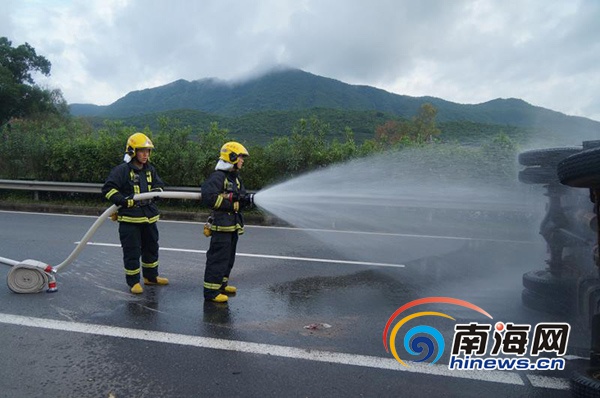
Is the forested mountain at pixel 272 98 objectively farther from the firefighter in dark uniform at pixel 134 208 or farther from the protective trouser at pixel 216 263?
the protective trouser at pixel 216 263

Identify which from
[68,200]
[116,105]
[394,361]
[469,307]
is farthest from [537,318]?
[116,105]

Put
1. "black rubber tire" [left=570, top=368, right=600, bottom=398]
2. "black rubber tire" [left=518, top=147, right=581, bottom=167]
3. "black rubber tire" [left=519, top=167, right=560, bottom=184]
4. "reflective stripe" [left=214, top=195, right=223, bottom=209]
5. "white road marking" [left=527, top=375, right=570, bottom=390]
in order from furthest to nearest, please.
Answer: "reflective stripe" [left=214, top=195, right=223, bottom=209]
"black rubber tire" [left=519, top=167, right=560, bottom=184]
"black rubber tire" [left=518, top=147, right=581, bottom=167]
"white road marking" [left=527, top=375, right=570, bottom=390]
"black rubber tire" [left=570, top=368, right=600, bottom=398]

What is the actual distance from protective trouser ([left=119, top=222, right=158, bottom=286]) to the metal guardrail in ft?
21.5

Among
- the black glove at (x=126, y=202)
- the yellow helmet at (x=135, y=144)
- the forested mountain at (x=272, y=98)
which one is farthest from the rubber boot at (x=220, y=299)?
the forested mountain at (x=272, y=98)

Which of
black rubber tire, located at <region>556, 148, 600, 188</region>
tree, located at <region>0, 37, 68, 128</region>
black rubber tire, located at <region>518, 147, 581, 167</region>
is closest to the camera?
black rubber tire, located at <region>556, 148, 600, 188</region>

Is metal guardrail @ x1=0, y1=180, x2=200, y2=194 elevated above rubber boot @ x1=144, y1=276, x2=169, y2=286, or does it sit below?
above

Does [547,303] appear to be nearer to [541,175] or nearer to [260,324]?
[541,175]

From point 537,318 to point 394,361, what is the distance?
1824 mm

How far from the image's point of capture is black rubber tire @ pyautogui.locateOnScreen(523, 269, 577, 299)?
4.41 m

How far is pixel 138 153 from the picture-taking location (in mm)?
5340

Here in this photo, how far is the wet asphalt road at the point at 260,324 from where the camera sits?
326 centimetres

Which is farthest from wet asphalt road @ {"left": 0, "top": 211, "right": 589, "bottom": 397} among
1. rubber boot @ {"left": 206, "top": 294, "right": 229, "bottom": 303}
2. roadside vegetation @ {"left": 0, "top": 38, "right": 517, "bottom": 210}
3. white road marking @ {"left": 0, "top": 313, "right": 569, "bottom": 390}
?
roadside vegetation @ {"left": 0, "top": 38, "right": 517, "bottom": 210}

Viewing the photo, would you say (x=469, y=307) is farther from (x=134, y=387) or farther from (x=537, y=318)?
(x=134, y=387)

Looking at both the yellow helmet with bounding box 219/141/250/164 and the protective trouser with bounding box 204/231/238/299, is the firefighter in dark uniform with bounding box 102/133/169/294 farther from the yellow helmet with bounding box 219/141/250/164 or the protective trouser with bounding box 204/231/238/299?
the yellow helmet with bounding box 219/141/250/164
